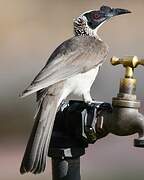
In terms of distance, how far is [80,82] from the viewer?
2.58 m

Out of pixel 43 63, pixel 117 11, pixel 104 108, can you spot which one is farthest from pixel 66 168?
pixel 43 63

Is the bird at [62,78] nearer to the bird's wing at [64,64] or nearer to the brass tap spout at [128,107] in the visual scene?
the bird's wing at [64,64]

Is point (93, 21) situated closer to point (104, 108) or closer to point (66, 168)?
point (104, 108)

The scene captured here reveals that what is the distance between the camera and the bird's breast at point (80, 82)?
252 cm

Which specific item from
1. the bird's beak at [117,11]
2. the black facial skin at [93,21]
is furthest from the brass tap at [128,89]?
the black facial skin at [93,21]

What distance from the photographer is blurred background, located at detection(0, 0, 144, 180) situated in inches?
145

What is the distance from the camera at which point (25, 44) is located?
4.12 meters

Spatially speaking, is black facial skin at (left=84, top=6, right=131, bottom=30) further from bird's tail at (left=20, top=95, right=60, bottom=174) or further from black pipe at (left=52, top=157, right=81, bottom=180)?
black pipe at (left=52, top=157, right=81, bottom=180)

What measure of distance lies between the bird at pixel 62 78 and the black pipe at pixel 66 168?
3cm

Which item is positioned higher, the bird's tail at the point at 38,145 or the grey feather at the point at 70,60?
the grey feather at the point at 70,60

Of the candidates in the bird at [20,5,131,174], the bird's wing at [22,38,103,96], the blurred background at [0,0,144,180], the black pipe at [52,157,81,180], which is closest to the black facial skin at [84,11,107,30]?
the bird at [20,5,131,174]

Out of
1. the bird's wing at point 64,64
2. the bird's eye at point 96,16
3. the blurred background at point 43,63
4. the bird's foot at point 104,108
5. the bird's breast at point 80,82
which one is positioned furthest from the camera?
the blurred background at point 43,63

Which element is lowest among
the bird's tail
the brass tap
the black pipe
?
the black pipe

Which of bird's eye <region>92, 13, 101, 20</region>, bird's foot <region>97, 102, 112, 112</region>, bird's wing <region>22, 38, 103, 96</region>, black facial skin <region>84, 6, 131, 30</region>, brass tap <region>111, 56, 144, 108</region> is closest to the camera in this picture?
brass tap <region>111, 56, 144, 108</region>
